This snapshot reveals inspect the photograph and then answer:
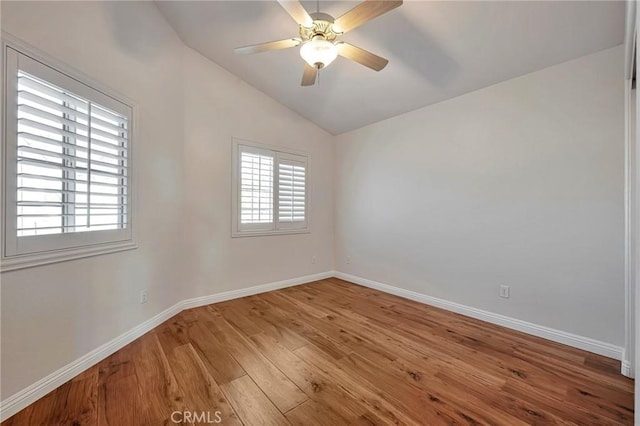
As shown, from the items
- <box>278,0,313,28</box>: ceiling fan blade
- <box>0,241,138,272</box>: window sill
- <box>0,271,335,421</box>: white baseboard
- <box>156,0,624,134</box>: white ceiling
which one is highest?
<box>156,0,624,134</box>: white ceiling

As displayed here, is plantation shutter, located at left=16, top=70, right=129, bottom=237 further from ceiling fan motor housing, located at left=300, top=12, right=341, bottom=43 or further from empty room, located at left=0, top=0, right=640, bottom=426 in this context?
ceiling fan motor housing, located at left=300, top=12, right=341, bottom=43

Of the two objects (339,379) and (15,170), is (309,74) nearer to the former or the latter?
(15,170)

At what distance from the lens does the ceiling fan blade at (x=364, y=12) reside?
5.03 feet

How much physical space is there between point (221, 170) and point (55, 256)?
189cm

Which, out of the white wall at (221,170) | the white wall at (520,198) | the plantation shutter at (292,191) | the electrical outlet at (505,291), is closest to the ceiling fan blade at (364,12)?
the white wall at (520,198)

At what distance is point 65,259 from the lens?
1.79 m

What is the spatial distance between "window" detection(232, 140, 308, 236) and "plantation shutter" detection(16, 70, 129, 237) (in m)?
1.38

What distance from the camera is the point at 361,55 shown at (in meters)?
1.98

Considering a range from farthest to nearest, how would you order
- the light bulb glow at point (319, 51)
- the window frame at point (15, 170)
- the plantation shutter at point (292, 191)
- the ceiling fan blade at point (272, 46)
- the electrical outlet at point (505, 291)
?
1. the plantation shutter at point (292, 191)
2. the electrical outlet at point (505, 291)
3. the ceiling fan blade at point (272, 46)
4. the light bulb glow at point (319, 51)
5. the window frame at point (15, 170)

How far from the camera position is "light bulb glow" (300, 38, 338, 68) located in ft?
5.75

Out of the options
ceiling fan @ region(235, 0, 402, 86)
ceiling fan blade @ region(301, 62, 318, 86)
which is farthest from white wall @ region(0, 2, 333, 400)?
ceiling fan blade @ region(301, 62, 318, 86)

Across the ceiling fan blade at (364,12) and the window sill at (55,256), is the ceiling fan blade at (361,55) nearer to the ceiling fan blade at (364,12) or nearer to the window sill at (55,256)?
the ceiling fan blade at (364,12)

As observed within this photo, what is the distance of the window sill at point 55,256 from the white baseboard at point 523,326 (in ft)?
10.7

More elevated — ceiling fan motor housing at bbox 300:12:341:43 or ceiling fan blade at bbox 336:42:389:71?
ceiling fan motor housing at bbox 300:12:341:43
